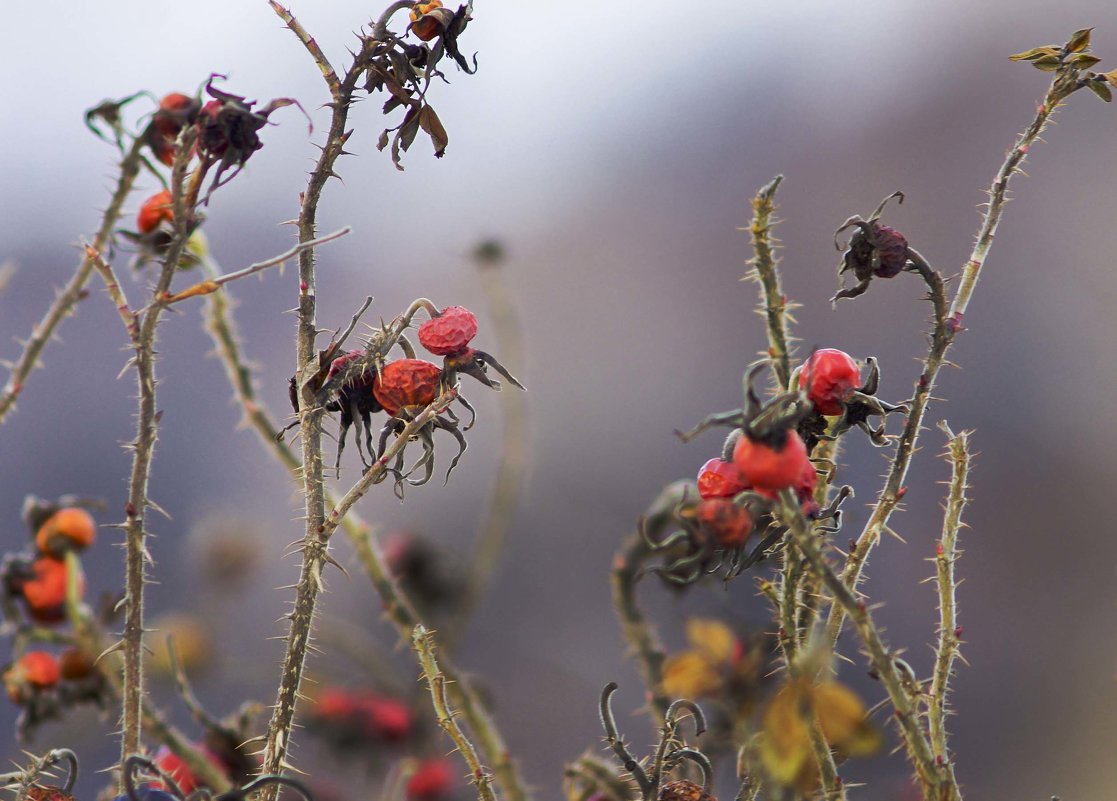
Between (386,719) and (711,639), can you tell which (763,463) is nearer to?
(711,639)

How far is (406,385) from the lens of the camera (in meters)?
0.62

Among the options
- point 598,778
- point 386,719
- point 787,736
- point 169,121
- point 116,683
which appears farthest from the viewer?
point 386,719

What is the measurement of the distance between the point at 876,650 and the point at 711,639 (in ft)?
0.36

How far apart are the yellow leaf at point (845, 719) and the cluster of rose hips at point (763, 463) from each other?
9 centimetres

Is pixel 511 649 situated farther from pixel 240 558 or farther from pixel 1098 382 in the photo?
pixel 1098 382

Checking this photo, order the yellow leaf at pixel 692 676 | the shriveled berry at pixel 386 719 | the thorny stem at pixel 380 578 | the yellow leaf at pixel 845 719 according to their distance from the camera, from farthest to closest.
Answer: the shriveled berry at pixel 386 719, the thorny stem at pixel 380 578, the yellow leaf at pixel 692 676, the yellow leaf at pixel 845 719

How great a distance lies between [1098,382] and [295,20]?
6669 mm

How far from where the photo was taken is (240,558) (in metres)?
1.50

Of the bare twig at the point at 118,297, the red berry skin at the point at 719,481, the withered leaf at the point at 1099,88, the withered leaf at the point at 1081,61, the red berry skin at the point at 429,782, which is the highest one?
the withered leaf at the point at 1081,61

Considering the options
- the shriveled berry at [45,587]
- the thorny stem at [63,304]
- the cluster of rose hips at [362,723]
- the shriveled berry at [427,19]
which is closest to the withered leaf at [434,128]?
the shriveled berry at [427,19]

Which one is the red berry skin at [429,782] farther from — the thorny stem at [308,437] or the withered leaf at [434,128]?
the withered leaf at [434,128]

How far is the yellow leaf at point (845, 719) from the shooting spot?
40 centimetres

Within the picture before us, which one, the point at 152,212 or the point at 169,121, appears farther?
the point at 152,212

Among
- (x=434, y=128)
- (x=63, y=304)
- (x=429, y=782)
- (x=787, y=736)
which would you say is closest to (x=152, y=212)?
(x=63, y=304)
